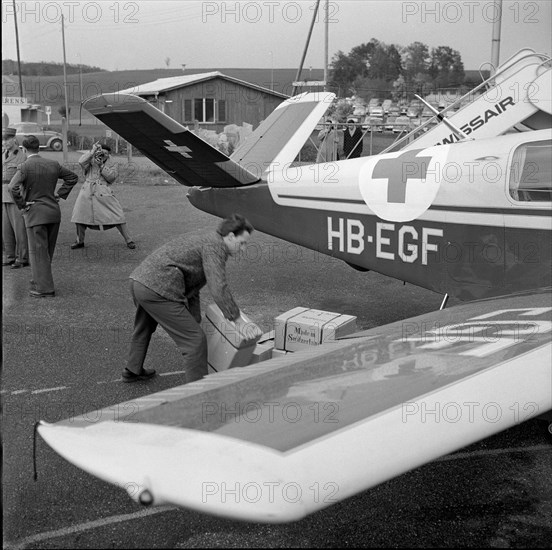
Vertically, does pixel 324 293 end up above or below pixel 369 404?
below

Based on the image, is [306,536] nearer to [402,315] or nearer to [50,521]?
[50,521]

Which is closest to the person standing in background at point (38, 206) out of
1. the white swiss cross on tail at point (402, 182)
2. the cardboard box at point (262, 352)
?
the cardboard box at point (262, 352)

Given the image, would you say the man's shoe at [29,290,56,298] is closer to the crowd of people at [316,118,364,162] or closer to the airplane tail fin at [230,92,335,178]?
the airplane tail fin at [230,92,335,178]

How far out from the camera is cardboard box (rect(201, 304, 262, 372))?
14.8 feet

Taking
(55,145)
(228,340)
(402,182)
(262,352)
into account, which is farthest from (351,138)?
(55,145)

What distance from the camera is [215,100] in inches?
1628

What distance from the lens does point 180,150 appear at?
6.64 metres

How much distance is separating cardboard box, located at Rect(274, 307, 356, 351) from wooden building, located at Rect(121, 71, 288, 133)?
34.7 m

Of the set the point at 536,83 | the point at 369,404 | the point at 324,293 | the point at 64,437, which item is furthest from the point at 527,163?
the point at 64,437

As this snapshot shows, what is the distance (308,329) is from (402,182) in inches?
61.6

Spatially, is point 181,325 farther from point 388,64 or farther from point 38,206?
point 388,64

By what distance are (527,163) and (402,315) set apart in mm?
2491

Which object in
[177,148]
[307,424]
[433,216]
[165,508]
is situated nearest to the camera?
[307,424]

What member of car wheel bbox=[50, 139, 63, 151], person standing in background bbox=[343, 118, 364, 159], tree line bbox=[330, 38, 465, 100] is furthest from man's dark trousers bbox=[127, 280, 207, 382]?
tree line bbox=[330, 38, 465, 100]
